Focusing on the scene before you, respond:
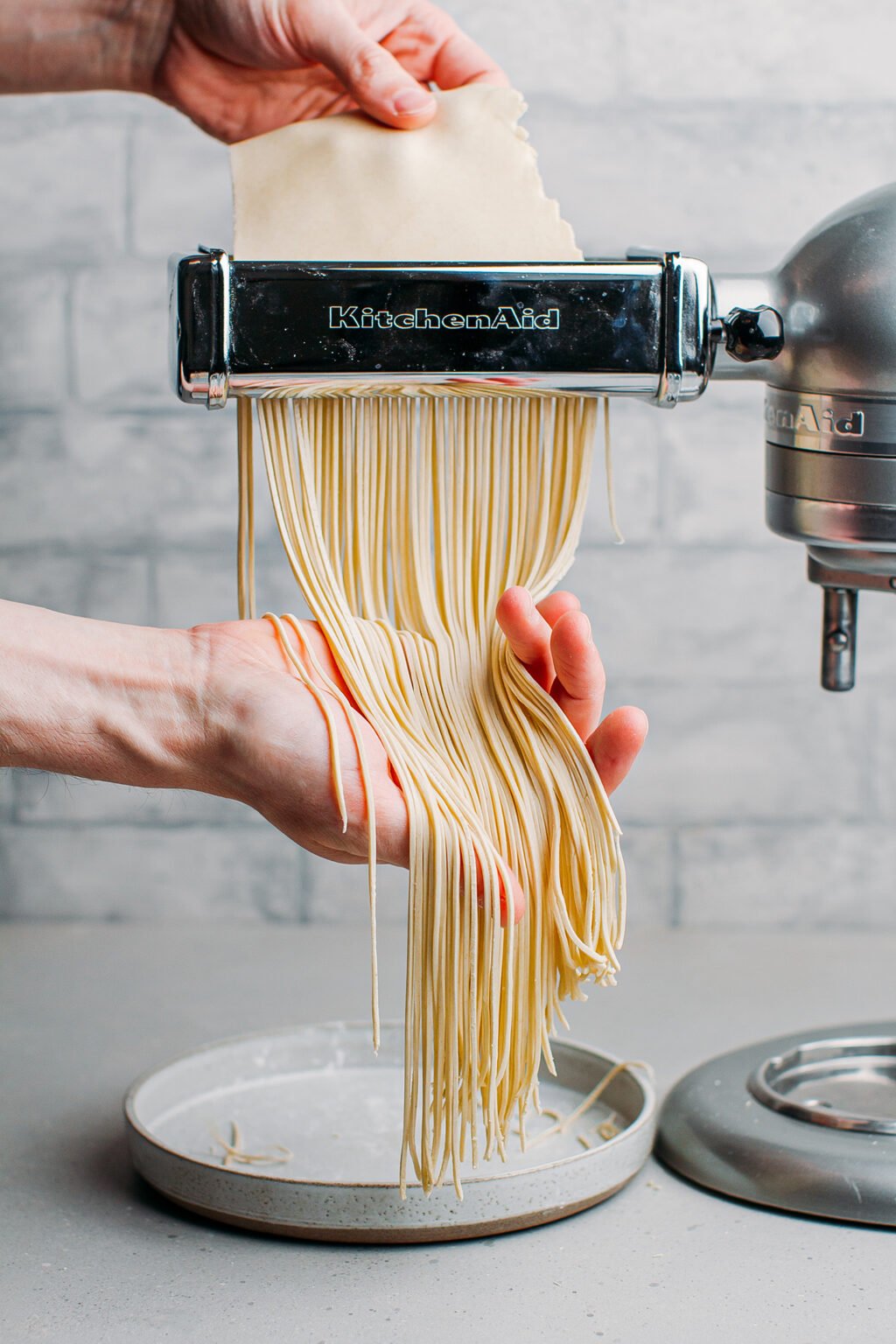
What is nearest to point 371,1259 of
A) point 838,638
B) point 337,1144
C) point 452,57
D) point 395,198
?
point 337,1144

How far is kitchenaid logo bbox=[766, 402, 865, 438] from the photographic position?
0.69 metres

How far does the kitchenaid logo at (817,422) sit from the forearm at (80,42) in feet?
1.75

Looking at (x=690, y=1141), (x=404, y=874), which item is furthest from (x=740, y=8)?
(x=690, y=1141)

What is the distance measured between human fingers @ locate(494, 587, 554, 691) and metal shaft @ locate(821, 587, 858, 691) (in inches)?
6.6

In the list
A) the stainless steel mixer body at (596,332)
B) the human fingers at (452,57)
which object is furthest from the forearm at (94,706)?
the human fingers at (452,57)

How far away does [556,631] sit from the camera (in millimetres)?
717

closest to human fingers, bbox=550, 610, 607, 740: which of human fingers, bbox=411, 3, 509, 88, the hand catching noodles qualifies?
the hand catching noodles

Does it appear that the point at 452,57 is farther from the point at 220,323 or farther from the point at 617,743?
the point at 617,743

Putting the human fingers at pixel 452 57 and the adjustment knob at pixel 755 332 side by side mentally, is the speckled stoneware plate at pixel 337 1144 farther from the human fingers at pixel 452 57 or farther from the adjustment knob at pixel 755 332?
the human fingers at pixel 452 57

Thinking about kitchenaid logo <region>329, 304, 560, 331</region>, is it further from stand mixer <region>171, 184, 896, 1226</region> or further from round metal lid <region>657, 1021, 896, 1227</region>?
round metal lid <region>657, 1021, 896, 1227</region>

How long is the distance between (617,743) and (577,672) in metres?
0.04

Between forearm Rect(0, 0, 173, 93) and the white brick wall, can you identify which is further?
the white brick wall

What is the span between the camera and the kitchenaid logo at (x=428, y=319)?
690mm

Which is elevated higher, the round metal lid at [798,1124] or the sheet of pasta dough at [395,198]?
the sheet of pasta dough at [395,198]
